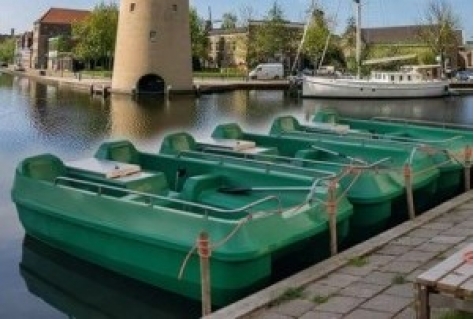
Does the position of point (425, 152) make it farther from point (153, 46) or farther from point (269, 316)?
point (153, 46)

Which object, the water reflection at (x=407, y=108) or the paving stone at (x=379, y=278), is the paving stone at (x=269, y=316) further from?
the water reflection at (x=407, y=108)

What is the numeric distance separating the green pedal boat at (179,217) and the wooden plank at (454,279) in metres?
2.92

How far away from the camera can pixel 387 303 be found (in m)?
6.47

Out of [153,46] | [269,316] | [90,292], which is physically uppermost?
[153,46]

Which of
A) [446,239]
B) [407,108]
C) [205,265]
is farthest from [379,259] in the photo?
[407,108]

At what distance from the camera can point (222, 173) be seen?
36.3 ft

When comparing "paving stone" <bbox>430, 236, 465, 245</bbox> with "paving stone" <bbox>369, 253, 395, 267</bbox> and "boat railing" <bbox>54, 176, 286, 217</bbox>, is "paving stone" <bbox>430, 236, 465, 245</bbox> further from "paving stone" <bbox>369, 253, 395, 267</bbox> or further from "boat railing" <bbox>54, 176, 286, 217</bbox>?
"boat railing" <bbox>54, 176, 286, 217</bbox>

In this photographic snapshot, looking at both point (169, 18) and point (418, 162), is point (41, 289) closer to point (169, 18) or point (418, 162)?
point (418, 162)

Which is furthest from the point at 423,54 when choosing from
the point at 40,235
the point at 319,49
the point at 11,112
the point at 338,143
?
the point at 40,235

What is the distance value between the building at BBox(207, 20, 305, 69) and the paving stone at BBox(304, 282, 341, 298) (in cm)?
6655

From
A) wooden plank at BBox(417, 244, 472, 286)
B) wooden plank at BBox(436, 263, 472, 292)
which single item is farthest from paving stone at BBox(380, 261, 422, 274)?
wooden plank at BBox(436, 263, 472, 292)

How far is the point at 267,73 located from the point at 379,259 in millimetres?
60171

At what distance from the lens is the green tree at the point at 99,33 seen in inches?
2803

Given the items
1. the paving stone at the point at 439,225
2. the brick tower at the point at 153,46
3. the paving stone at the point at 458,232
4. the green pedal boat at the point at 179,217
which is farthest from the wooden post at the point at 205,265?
the brick tower at the point at 153,46
